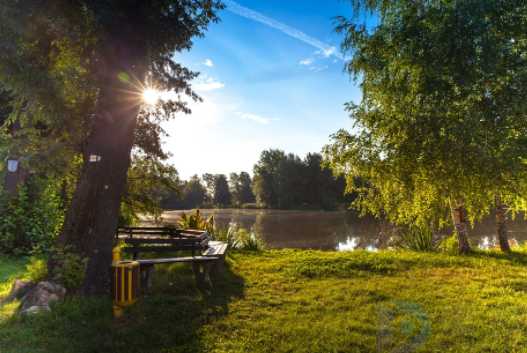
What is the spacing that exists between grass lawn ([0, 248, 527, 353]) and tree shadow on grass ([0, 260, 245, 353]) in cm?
1

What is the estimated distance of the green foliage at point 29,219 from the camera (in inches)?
333

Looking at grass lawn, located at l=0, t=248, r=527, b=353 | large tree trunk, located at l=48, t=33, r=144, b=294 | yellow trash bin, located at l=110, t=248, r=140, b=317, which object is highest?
large tree trunk, located at l=48, t=33, r=144, b=294

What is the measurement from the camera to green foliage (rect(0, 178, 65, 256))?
845cm

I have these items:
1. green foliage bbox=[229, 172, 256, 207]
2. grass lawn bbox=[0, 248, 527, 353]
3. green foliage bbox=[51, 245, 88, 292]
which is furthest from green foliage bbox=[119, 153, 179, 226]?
green foliage bbox=[229, 172, 256, 207]

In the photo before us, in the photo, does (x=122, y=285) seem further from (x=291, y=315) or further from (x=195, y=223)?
(x=195, y=223)

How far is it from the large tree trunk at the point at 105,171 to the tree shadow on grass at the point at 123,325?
28.8 inches

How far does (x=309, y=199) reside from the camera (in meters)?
58.3

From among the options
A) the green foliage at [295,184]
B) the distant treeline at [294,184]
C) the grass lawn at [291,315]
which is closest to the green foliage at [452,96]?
the grass lawn at [291,315]

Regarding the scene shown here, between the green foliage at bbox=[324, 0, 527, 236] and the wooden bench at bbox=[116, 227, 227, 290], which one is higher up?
the green foliage at bbox=[324, 0, 527, 236]

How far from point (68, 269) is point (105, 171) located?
5.08 feet

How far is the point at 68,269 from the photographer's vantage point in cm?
464

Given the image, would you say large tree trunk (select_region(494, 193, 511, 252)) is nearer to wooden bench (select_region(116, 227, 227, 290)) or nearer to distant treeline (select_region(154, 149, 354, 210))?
wooden bench (select_region(116, 227, 227, 290))

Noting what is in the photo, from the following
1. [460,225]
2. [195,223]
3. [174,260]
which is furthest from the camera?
[195,223]

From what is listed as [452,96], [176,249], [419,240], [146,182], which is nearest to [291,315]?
[176,249]
